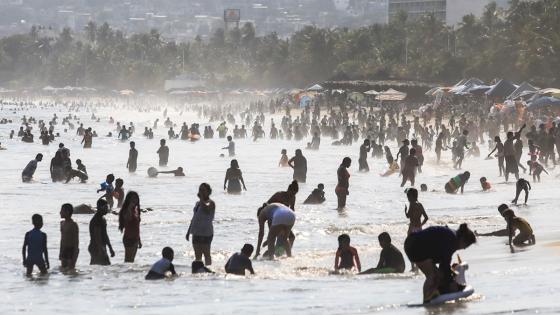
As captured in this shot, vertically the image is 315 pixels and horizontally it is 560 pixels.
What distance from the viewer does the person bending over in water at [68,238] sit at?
586 inches

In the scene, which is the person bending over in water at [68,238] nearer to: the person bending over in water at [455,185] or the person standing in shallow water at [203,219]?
the person standing in shallow water at [203,219]

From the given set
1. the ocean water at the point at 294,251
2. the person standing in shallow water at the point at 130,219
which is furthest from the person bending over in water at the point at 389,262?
the person standing in shallow water at the point at 130,219

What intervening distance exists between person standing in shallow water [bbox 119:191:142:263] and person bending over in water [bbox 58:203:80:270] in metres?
0.58

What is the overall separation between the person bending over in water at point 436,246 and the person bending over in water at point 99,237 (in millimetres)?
5100

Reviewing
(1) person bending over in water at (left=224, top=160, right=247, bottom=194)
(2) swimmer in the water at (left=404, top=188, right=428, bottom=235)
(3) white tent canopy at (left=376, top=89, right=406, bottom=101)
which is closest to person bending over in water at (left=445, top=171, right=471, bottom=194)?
(1) person bending over in water at (left=224, top=160, right=247, bottom=194)

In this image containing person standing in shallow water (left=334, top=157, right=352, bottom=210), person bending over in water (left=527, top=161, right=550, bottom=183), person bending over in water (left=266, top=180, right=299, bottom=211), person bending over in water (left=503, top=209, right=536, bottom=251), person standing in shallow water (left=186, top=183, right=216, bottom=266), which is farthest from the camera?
person bending over in water (left=527, top=161, right=550, bottom=183)

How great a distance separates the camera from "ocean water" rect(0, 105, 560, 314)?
1258 centimetres

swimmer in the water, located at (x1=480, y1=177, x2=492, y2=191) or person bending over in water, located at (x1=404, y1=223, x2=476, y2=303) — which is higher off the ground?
person bending over in water, located at (x1=404, y1=223, x2=476, y2=303)

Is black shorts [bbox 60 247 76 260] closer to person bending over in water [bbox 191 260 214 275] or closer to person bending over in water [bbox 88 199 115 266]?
person bending over in water [bbox 88 199 115 266]

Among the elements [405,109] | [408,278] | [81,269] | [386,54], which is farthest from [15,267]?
[386,54]

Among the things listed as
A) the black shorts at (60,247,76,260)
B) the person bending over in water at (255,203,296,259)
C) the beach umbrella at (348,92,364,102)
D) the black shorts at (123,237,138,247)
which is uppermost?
the beach umbrella at (348,92,364,102)

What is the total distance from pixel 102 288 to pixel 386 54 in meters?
108

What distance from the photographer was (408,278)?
14227mm

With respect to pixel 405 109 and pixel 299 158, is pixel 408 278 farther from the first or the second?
pixel 405 109
